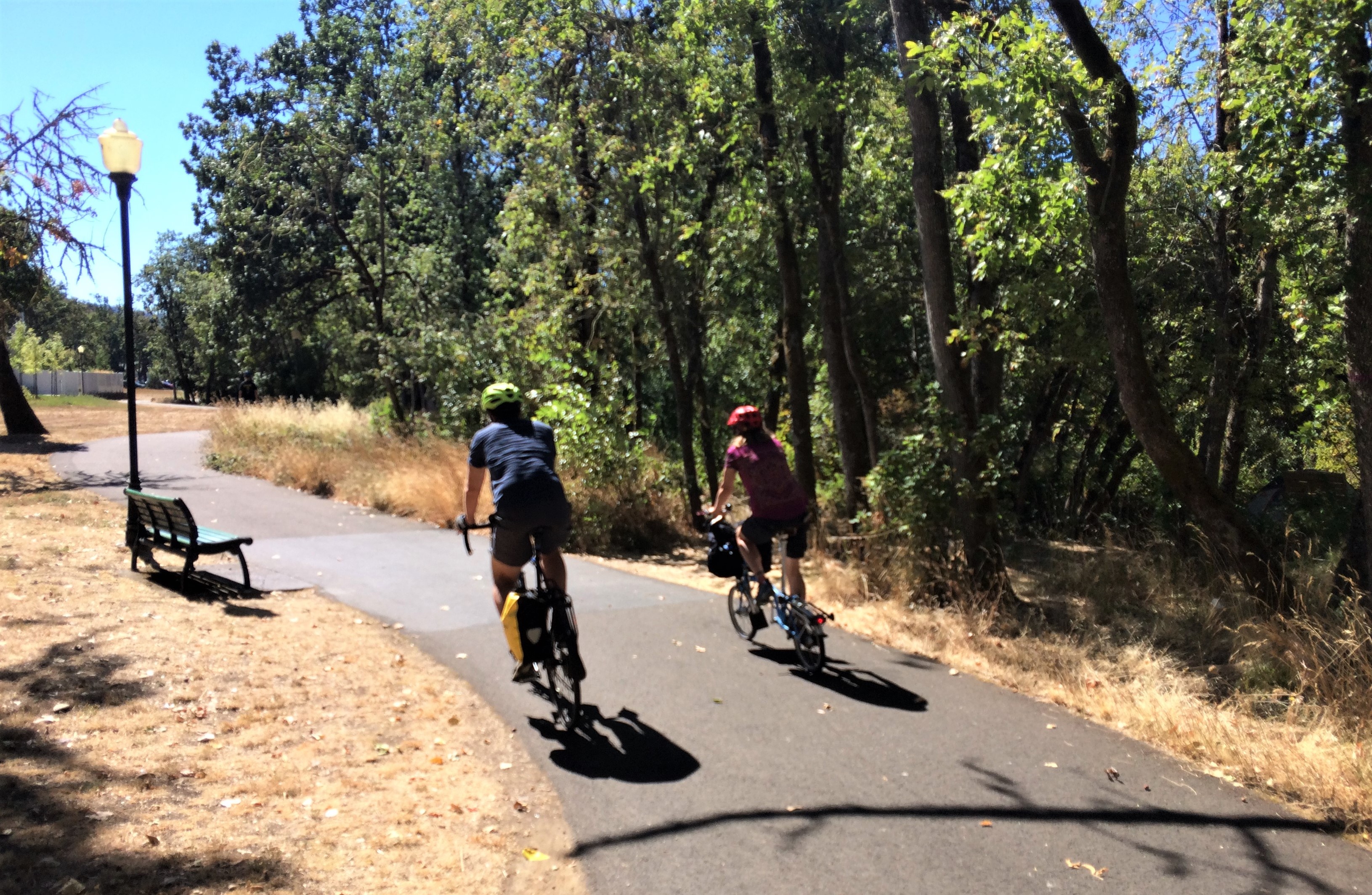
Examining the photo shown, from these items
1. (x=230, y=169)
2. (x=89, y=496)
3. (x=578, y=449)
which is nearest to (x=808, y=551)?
(x=578, y=449)

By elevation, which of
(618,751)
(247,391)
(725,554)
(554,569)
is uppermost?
(247,391)

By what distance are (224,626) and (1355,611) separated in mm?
8101

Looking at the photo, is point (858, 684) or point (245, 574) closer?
point (858, 684)

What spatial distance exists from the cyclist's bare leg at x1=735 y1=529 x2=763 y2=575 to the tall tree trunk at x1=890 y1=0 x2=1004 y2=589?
96.9 inches

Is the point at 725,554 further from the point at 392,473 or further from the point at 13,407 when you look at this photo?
the point at 13,407

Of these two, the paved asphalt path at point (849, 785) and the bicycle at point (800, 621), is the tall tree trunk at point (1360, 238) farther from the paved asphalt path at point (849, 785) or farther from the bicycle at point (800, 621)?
the bicycle at point (800, 621)

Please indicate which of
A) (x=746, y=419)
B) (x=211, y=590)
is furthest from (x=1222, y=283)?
(x=211, y=590)

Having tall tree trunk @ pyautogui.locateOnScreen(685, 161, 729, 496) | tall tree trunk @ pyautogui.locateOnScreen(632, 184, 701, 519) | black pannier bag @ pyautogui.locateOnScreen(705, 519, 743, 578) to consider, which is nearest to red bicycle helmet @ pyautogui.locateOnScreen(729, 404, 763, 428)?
black pannier bag @ pyautogui.locateOnScreen(705, 519, 743, 578)

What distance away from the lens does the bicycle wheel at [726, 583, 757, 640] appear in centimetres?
778

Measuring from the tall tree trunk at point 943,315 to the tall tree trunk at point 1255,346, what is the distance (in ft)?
8.09

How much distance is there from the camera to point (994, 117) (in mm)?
7473

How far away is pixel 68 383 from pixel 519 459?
3797 inches

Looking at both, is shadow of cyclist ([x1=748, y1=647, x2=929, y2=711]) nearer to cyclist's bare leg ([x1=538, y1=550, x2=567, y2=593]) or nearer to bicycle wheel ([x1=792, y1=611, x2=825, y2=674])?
bicycle wheel ([x1=792, y1=611, x2=825, y2=674])

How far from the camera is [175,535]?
916 centimetres
